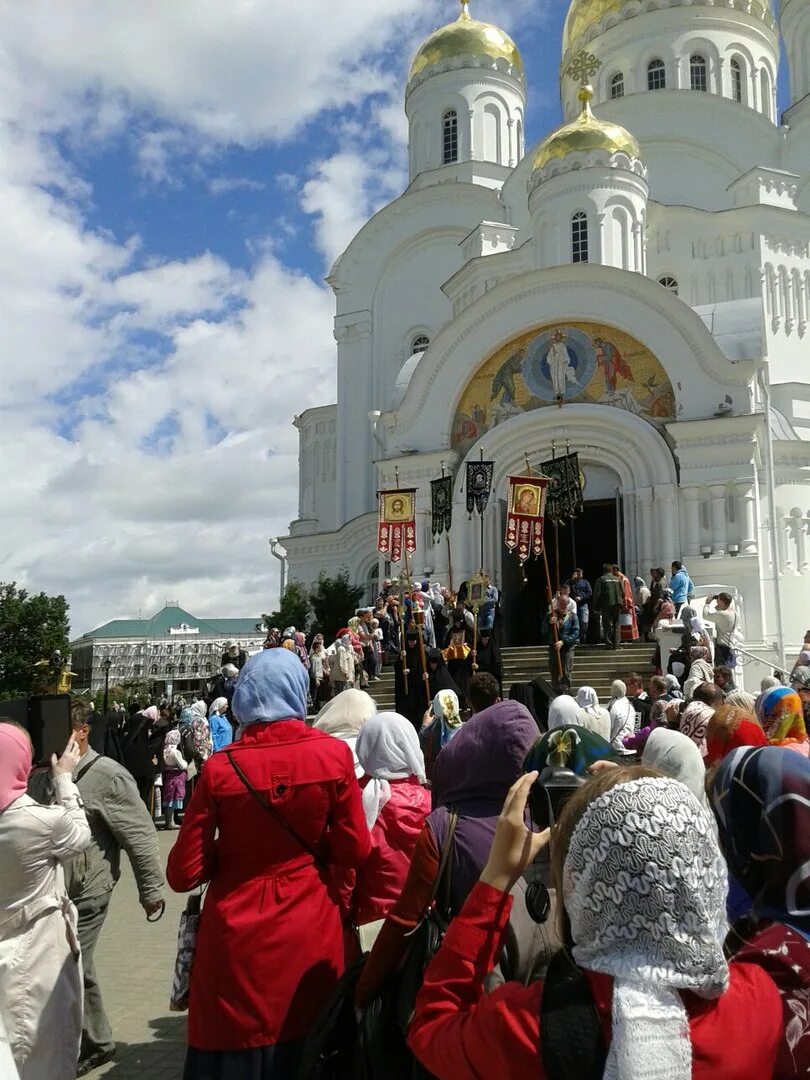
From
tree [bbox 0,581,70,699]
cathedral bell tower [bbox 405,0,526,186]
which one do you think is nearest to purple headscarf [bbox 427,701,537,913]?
cathedral bell tower [bbox 405,0,526,186]

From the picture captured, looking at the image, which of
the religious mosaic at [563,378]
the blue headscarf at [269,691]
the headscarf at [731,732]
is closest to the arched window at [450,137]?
the religious mosaic at [563,378]

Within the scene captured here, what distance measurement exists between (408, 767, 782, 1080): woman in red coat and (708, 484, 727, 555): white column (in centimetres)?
1744

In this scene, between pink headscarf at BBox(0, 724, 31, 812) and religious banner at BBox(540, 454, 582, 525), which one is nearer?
pink headscarf at BBox(0, 724, 31, 812)

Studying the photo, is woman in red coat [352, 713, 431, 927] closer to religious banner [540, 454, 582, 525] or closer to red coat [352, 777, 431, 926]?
red coat [352, 777, 431, 926]

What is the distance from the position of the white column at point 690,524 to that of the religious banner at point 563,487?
2.20m

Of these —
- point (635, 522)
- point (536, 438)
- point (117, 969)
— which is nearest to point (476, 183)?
point (536, 438)

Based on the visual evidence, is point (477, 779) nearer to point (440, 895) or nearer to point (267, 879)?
point (440, 895)

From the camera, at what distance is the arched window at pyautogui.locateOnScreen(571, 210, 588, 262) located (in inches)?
899

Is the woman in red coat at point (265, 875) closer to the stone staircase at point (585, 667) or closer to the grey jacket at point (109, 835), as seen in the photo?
the grey jacket at point (109, 835)

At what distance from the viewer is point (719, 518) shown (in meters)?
18.7

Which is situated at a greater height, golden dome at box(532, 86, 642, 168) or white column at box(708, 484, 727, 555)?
golden dome at box(532, 86, 642, 168)

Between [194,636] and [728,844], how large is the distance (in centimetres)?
8509

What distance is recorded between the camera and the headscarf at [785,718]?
16.1 ft

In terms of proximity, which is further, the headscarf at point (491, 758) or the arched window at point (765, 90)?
the arched window at point (765, 90)
